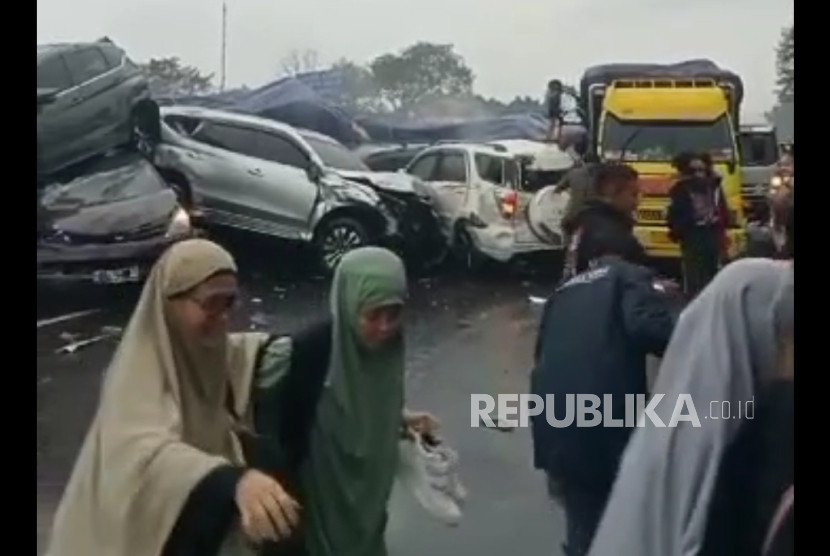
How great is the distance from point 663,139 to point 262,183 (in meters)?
1.05

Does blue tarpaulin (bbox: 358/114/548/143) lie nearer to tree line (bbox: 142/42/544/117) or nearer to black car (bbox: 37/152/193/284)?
tree line (bbox: 142/42/544/117)

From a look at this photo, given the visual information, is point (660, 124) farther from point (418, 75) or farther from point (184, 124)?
point (184, 124)

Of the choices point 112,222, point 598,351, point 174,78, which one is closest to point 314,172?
point 174,78

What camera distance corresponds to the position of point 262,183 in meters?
A: 3.40

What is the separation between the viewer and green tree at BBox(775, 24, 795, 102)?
294 centimetres

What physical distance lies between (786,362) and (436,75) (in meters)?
1.49

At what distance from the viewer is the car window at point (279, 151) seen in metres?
3.36

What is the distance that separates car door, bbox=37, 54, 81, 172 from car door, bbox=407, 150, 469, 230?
2.73ft

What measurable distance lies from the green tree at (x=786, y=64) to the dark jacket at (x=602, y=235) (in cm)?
43

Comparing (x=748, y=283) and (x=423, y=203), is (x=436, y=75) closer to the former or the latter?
(x=423, y=203)

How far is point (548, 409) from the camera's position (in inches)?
120

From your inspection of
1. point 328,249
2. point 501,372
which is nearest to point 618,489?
point 501,372

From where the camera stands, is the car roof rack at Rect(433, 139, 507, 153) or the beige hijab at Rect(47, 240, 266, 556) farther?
the car roof rack at Rect(433, 139, 507, 153)

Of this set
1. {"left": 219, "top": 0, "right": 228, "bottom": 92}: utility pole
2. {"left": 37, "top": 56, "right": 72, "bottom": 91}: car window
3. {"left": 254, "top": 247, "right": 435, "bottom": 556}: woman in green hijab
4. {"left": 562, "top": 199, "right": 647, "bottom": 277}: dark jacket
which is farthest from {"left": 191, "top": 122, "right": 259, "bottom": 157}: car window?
{"left": 562, "top": 199, "right": 647, "bottom": 277}: dark jacket
